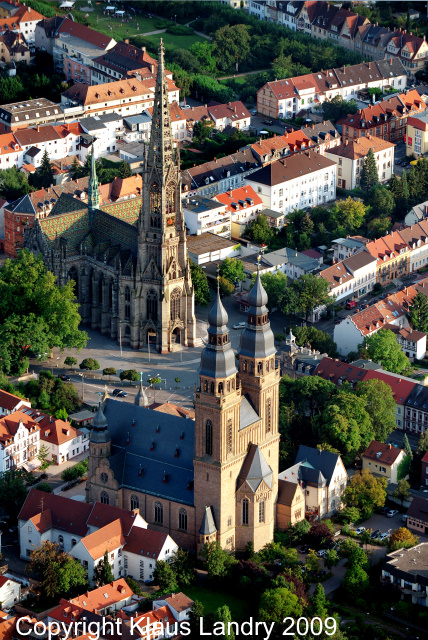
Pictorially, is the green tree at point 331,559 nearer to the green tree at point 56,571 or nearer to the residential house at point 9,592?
the green tree at point 56,571

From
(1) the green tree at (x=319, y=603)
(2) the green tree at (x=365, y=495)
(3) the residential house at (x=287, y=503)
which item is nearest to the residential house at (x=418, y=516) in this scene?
(2) the green tree at (x=365, y=495)

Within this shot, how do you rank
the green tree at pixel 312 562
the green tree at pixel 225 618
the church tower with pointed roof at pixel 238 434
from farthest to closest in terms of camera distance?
the green tree at pixel 312 562, the church tower with pointed roof at pixel 238 434, the green tree at pixel 225 618

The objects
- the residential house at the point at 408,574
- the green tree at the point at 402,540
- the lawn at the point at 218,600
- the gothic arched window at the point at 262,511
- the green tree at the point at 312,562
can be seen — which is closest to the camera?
the lawn at the point at 218,600

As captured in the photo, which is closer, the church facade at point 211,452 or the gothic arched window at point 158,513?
the church facade at point 211,452

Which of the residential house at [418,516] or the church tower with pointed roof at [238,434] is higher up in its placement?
the church tower with pointed roof at [238,434]

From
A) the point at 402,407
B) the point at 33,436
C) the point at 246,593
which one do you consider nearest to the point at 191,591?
the point at 246,593

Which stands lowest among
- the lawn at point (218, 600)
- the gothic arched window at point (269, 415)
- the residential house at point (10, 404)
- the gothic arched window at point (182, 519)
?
the lawn at point (218, 600)
